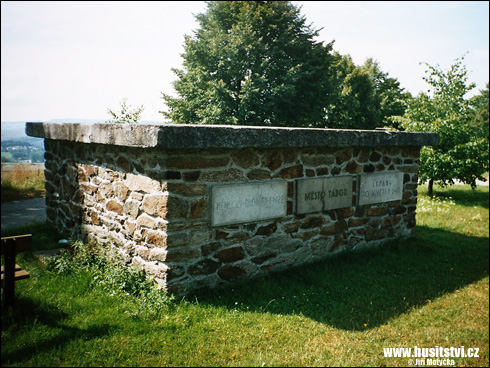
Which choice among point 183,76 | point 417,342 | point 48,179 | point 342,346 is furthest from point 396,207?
point 183,76

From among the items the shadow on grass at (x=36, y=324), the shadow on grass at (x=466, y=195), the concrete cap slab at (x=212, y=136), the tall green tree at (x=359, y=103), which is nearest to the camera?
the shadow on grass at (x=36, y=324)

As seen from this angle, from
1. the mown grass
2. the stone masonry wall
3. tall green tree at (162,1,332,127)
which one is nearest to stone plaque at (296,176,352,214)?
the stone masonry wall

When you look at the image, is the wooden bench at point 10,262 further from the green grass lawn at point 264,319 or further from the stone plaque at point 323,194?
the stone plaque at point 323,194

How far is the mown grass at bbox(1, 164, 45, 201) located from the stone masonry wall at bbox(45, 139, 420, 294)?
5.93 meters

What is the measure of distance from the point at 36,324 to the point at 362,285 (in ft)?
11.7

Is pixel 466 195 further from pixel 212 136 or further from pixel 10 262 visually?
pixel 10 262

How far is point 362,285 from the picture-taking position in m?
4.65

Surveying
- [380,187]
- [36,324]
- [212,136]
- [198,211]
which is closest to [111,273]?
[36,324]

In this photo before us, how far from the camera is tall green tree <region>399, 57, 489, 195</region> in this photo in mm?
10867

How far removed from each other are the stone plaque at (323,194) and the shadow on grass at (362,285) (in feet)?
2.58

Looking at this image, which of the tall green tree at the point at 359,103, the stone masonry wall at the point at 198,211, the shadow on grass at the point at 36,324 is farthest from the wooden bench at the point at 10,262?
the tall green tree at the point at 359,103

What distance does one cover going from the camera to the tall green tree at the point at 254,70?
705 inches

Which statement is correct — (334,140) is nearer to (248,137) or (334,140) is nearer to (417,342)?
(248,137)

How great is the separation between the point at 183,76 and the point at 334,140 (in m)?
16.8
